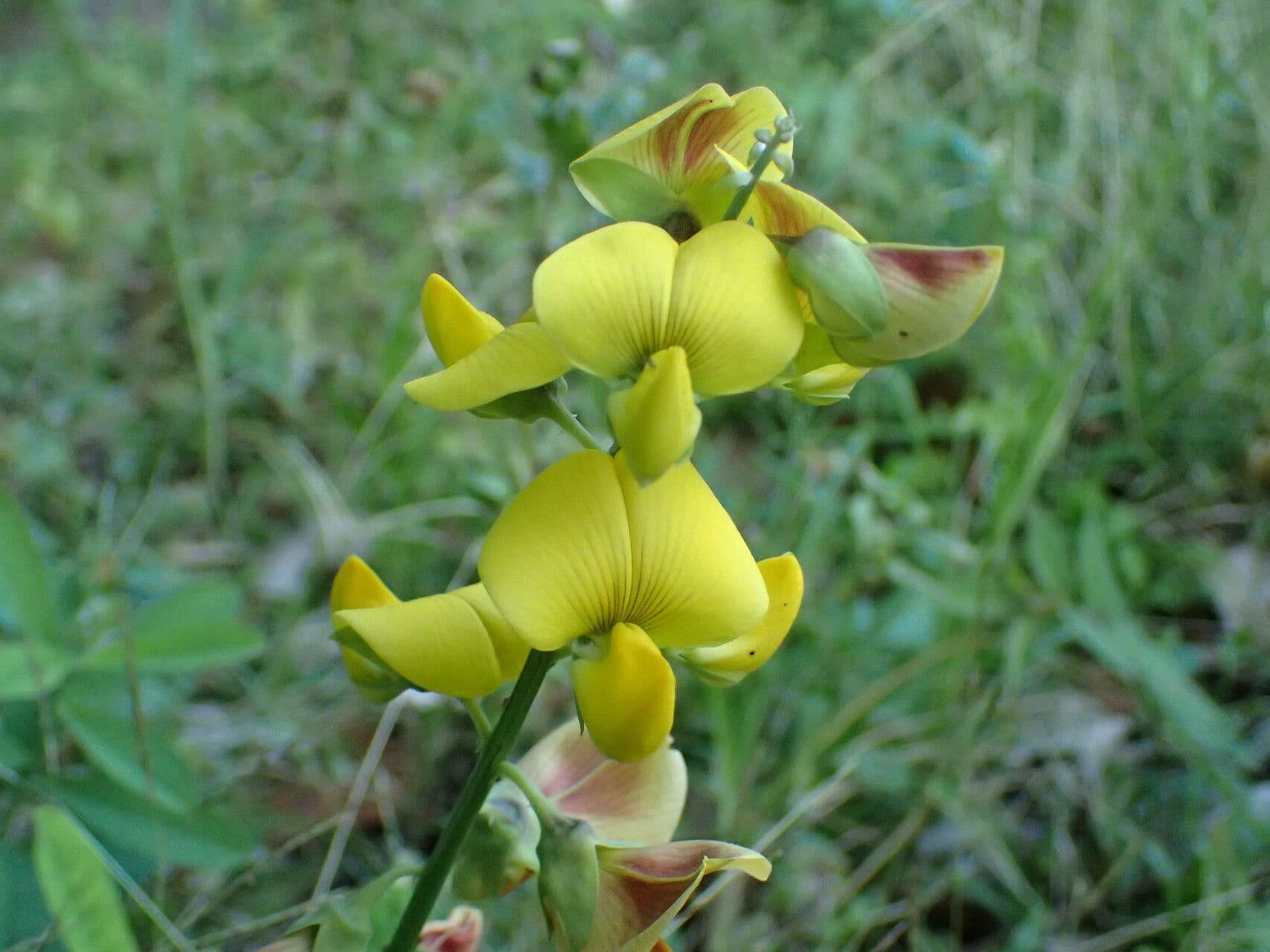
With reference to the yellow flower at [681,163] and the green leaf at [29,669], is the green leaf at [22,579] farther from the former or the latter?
the yellow flower at [681,163]

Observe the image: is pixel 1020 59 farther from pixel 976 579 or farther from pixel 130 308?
pixel 130 308

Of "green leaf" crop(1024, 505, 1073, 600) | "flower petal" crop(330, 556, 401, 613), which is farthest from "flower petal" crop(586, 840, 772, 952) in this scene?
"green leaf" crop(1024, 505, 1073, 600)

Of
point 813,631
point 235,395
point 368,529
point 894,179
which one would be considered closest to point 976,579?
point 813,631

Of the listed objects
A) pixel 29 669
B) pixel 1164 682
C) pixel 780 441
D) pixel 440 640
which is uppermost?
pixel 440 640

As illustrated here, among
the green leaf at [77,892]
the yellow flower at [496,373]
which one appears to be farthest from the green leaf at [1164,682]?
the green leaf at [77,892]

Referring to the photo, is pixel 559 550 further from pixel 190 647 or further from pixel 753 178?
pixel 190 647

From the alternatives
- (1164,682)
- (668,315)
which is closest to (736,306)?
(668,315)

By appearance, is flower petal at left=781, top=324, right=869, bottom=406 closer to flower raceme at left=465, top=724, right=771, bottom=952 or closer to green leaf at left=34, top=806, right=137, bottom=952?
flower raceme at left=465, top=724, right=771, bottom=952
